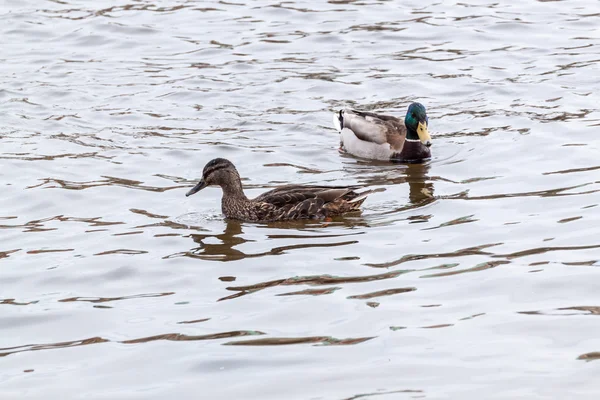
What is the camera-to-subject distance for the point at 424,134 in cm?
1483

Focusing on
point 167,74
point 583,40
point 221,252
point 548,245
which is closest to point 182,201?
point 221,252

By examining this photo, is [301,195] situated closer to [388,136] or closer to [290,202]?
[290,202]

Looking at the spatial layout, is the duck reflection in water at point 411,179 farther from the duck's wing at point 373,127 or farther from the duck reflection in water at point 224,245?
the duck reflection in water at point 224,245

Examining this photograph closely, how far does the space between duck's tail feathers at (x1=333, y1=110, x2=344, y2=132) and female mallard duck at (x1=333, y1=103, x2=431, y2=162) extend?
0.10ft

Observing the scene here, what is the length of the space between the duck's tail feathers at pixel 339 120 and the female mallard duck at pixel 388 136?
0.10ft

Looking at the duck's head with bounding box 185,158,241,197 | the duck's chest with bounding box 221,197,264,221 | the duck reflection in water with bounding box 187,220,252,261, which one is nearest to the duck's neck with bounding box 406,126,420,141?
the duck's head with bounding box 185,158,241,197

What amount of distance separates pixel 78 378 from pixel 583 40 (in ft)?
47.9

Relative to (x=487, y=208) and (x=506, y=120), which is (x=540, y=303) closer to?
(x=487, y=208)

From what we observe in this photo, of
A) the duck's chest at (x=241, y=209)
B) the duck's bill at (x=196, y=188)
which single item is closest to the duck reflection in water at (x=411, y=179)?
the duck's chest at (x=241, y=209)

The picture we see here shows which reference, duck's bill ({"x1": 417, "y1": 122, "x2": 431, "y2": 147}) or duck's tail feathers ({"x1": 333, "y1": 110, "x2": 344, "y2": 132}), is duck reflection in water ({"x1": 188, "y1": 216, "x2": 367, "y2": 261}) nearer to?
duck's bill ({"x1": 417, "y1": 122, "x2": 431, "y2": 147})

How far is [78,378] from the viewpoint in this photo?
7625 millimetres

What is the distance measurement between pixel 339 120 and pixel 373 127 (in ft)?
2.18

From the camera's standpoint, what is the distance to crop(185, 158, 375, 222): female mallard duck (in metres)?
11.7

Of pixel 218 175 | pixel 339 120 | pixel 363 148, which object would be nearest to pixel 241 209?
pixel 218 175
